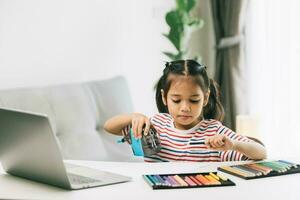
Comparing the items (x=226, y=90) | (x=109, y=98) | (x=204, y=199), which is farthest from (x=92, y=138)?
(x=204, y=199)

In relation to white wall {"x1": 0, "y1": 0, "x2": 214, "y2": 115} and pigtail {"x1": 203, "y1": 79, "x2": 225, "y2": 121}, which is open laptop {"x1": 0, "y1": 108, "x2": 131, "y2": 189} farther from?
white wall {"x1": 0, "y1": 0, "x2": 214, "y2": 115}

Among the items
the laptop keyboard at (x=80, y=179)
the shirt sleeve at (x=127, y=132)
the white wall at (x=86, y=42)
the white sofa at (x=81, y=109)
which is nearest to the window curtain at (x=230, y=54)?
the white wall at (x=86, y=42)

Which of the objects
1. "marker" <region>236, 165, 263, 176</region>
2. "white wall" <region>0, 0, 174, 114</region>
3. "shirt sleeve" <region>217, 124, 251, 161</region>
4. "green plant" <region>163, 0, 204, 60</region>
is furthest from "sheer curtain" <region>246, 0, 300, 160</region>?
"marker" <region>236, 165, 263, 176</region>

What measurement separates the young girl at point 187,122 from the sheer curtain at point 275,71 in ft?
4.09

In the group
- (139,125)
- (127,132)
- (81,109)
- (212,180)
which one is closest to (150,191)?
(212,180)

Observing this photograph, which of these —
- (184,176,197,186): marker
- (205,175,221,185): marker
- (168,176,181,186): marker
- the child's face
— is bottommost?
(205,175,221,185): marker

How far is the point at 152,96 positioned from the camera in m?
3.58

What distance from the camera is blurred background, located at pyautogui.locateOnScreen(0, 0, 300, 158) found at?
9.67ft

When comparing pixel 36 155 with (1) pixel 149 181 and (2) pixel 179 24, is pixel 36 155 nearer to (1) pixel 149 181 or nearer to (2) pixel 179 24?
(1) pixel 149 181

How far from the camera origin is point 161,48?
361cm

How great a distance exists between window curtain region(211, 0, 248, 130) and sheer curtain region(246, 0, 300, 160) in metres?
0.05

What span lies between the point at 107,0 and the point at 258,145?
5.92 feet

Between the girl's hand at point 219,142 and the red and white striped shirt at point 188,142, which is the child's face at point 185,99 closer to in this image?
the red and white striped shirt at point 188,142

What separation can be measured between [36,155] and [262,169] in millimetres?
605
